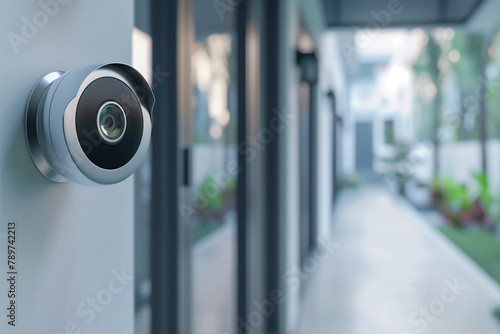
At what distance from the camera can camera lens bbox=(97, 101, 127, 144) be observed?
0.35 meters

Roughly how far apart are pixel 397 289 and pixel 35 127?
293 centimetres

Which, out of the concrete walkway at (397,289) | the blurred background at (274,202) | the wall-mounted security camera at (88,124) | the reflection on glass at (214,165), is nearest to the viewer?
the wall-mounted security camera at (88,124)

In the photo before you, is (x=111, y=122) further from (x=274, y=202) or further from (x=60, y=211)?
(x=274, y=202)

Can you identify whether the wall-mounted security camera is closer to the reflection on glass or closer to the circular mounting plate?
the circular mounting plate

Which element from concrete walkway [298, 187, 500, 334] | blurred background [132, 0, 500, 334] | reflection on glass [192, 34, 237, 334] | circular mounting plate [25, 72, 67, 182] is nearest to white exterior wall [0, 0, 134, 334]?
circular mounting plate [25, 72, 67, 182]

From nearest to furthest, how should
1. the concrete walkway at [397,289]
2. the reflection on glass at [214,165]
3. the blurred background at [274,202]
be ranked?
the blurred background at [274,202] < the reflection on glass at [214,165] < the concrete walkway at [397,289]

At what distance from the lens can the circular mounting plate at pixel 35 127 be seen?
36 centimetres

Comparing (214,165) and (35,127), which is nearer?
(35,127)

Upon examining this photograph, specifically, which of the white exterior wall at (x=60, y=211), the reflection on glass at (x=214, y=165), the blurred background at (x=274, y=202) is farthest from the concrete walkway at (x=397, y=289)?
the white exterior wall at (x=60, y=211)

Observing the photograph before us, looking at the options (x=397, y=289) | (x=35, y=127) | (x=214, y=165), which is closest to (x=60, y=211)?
(x=35, y=127)

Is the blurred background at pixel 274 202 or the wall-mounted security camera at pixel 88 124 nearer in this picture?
the wall-mounted security camera at pixel 88 124

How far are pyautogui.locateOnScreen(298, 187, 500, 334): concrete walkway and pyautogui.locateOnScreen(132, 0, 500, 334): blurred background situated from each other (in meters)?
0.01

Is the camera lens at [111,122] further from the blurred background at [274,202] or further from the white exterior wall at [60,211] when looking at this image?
the blurred background at [274,202]

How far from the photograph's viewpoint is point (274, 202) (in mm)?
2025
